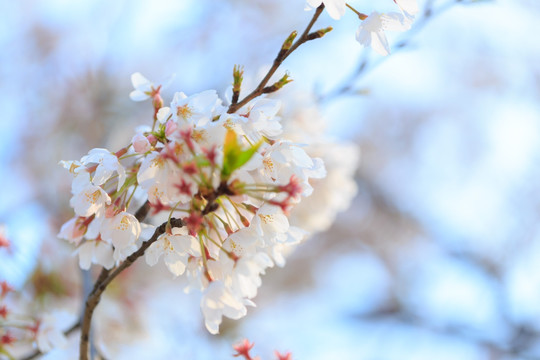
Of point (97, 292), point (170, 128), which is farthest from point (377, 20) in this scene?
point (97, 292)

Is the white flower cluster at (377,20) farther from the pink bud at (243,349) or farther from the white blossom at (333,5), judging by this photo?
the pink bud at (243,349)

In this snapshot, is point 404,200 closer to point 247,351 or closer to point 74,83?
point 74,83

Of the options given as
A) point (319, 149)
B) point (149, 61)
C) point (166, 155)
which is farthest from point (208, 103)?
point (149, 61)

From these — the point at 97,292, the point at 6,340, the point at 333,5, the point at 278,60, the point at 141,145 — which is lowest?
the point at 6,340

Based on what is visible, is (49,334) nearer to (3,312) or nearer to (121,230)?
(3,312)

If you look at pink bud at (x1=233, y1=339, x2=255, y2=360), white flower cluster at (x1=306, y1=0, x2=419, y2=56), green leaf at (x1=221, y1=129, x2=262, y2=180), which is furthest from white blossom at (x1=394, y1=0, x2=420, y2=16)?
pink bud at (x1=233, y1=339, x2=255, y2=360)

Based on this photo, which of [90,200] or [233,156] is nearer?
[233,156]
